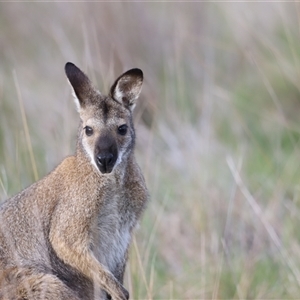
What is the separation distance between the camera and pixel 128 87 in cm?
462

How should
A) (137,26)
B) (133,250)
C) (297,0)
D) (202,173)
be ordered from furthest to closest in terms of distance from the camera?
(137,26) < (202,173) < (297,0) < (133,250)

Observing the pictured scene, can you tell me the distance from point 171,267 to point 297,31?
470 cm

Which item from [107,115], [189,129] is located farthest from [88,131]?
[189,129]

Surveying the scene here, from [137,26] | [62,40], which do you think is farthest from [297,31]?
[62,40]

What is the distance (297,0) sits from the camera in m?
6.04

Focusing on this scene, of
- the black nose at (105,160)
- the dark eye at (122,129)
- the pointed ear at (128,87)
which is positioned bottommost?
the black nose at (105,160)

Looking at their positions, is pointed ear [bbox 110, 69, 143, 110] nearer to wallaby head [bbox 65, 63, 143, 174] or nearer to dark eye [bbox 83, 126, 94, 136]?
wallaby head [bbox 65, 63, 143, 174]

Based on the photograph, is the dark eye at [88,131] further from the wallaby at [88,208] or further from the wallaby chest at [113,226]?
the wallaby chest at [113,226]

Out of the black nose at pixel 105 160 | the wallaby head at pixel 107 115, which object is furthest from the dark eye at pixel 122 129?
the black nose at pixel 105 160

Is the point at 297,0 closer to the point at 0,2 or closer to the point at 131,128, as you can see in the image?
the point at 131,128

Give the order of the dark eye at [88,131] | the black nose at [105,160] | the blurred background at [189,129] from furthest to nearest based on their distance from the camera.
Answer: the blurred background at [189,129] < the dark eye at [88,131] < the black nose at [105,160]

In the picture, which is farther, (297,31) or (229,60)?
(229,60)

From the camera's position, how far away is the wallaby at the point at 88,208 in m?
4.38

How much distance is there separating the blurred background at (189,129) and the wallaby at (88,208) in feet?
1.03
